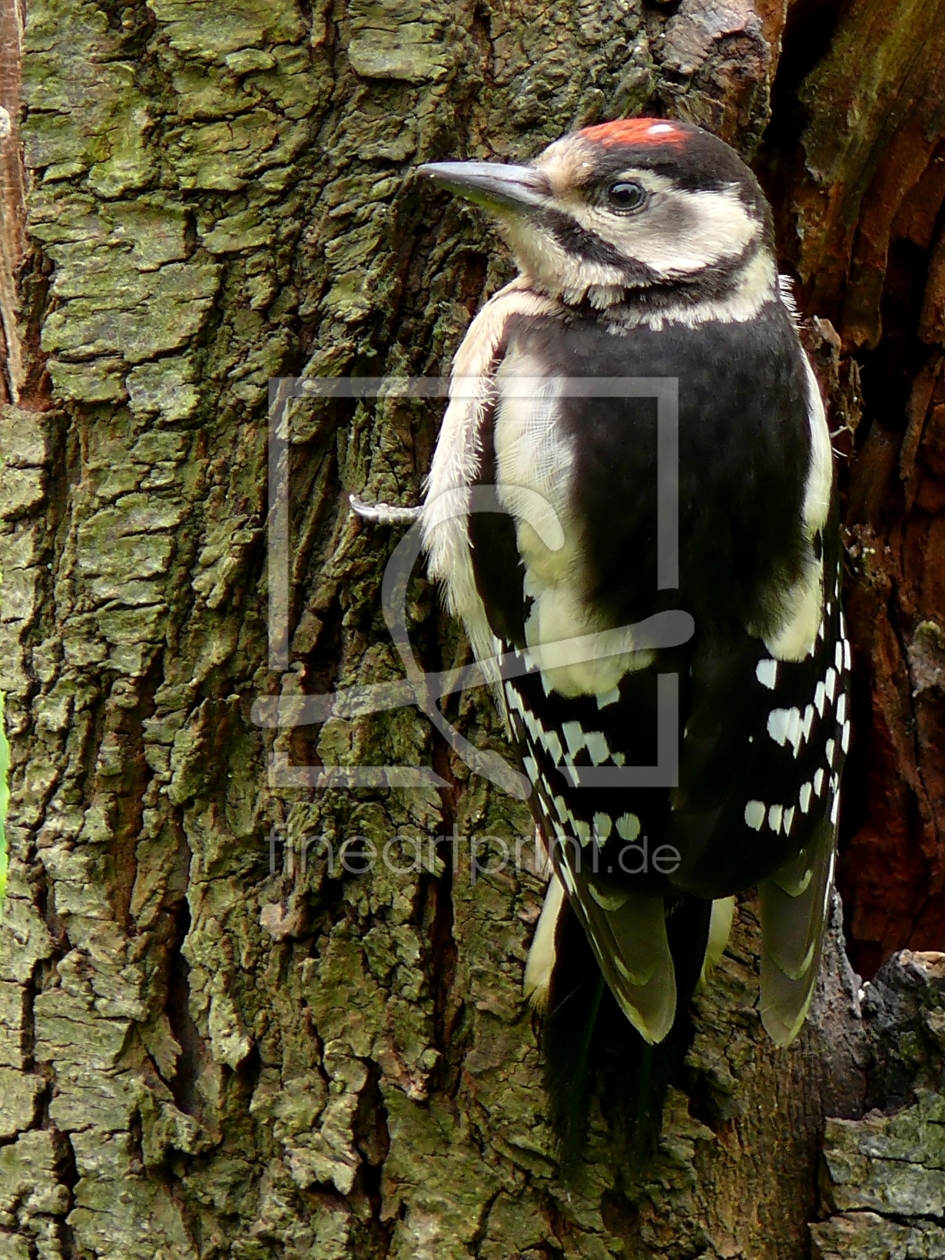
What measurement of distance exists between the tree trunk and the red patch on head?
78 mm

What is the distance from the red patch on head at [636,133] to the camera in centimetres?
195

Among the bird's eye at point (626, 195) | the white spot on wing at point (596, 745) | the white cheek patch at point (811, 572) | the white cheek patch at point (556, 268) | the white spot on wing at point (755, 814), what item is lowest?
the white spot on wing at point (755, 814)

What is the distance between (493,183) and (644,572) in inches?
24.5

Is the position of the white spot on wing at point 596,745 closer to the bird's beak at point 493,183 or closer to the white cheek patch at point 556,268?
the white cheek patch at point 556,268

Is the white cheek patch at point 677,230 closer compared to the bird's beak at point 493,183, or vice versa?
the bird's beak at point 493,183

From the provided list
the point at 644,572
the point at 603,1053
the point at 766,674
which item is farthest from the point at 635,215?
the point at 603,1053

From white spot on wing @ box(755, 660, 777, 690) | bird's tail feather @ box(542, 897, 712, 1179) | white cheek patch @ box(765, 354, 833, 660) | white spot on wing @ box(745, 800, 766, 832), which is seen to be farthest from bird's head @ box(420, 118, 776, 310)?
bird's tail feather @ box(542, 897, 712, 1179)

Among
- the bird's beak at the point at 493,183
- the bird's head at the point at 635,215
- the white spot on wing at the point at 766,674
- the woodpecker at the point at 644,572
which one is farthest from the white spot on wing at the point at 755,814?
the bird's beak at the point at 493,183

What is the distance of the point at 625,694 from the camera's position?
6.50 ft

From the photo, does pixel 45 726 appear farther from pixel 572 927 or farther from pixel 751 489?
pixel 751 489

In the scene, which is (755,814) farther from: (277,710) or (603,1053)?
(277,710)

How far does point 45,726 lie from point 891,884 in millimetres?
1678

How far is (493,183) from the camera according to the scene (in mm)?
1915

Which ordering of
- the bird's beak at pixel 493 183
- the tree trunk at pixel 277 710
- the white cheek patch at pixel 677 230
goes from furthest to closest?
the white cheek patch at pixel 677 230 < the tree trunk at pixel 277 710 < the bird's beak at pixel 493 183
